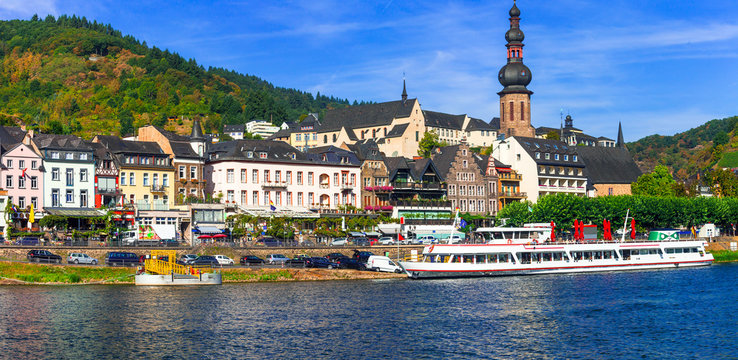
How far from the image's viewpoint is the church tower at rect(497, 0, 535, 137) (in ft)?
500

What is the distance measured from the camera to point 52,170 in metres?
89.4

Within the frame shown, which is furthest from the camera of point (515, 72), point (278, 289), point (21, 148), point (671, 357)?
point (515, 72)

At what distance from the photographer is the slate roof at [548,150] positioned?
130 meters

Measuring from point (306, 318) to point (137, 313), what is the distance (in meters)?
10.7

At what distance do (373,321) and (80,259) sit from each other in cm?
3270

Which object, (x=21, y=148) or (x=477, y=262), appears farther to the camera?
(x=21, y=148)

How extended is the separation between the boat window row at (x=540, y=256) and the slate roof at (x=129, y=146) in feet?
141

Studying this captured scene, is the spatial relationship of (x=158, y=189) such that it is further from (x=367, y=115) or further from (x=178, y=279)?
(x=367, y=115)

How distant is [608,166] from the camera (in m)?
145

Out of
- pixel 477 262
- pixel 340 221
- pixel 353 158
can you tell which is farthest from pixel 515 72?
pixel 477 262

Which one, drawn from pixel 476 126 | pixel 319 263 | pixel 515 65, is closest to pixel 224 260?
pixel 319 263

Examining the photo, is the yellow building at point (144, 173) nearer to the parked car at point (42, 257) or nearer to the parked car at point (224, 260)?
the parked car at point (224, 260)

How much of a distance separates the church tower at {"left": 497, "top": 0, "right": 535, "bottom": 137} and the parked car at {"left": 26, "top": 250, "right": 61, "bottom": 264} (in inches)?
3846

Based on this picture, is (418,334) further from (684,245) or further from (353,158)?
(353,158)
